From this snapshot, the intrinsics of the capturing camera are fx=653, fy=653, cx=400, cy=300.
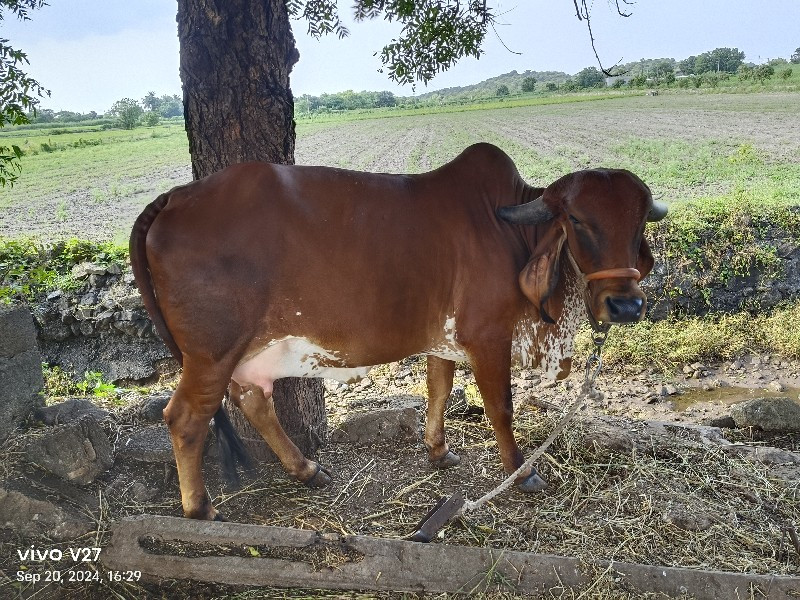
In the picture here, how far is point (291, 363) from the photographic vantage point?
117 inches

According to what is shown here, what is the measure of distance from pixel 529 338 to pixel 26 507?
244cm

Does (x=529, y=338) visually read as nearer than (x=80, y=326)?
Yes

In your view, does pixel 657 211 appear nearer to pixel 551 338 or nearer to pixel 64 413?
pixel 551 338

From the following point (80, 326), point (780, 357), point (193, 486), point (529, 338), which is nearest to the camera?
point (193, 486)

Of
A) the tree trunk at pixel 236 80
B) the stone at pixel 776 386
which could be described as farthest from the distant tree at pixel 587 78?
the tree trunk at pixel 236 80

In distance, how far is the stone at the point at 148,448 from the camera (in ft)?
11.4

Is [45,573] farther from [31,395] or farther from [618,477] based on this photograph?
[618,477]

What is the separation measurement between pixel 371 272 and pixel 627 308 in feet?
3.52

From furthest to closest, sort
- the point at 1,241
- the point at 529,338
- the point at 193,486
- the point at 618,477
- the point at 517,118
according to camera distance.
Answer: the point at 517,118, the point at 1,241, the point at 618,477, the point at 529,338, the point at 193,486

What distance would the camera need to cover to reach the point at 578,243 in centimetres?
281

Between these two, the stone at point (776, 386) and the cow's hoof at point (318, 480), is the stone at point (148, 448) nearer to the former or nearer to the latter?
the cow's hoof at point (318, 480)

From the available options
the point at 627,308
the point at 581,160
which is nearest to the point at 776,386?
the point at 627,308

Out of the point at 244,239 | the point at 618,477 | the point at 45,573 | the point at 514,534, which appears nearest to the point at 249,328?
the point at 244,239

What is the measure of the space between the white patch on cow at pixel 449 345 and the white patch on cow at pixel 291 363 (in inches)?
14.3
